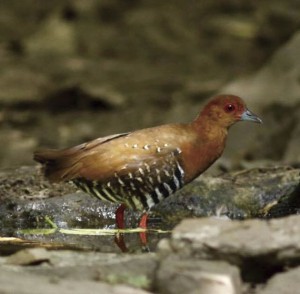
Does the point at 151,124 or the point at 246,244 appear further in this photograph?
the point at 151,124

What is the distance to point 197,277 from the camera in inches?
177

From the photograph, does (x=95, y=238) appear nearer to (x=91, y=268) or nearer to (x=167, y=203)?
(x=167, y=203)

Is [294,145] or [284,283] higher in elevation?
[294,145]

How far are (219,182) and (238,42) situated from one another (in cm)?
854

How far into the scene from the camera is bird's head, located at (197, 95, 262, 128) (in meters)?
6.80

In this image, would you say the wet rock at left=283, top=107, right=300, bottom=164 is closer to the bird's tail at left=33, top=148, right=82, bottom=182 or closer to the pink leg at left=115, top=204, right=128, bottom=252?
the pink leg at left=115, top=204, right=128, bottom=252

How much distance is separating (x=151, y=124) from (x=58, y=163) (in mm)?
5746

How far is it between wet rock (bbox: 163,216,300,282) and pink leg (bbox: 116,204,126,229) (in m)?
1.72

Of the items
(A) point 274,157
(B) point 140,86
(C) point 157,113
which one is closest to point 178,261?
(A) point 274,157

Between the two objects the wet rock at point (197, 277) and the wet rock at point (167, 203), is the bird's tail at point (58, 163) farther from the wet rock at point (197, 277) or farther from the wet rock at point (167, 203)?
the wet rock at point (197, 277)

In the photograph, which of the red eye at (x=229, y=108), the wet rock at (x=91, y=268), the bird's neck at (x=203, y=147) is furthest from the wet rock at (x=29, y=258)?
the red eye at (x=229, y=108)

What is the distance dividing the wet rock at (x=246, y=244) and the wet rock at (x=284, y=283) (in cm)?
Answer: 7

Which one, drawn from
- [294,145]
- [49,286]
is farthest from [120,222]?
[294,145]

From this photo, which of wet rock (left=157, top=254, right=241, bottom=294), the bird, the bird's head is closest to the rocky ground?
wet rock (left=157, top=254, right=241, bottom=294)
